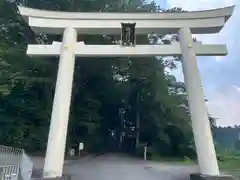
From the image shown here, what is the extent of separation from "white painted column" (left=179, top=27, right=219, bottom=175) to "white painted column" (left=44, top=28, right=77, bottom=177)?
3772mm

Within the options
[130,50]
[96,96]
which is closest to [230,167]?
[130,50]

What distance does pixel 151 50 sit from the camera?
10.1m

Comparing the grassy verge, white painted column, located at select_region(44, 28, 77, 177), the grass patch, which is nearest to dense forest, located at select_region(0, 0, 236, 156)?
the grassy verge

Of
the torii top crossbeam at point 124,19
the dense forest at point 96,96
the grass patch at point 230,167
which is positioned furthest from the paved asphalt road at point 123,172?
the dense forest at point 96,96

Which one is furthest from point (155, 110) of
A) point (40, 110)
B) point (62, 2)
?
point (62, 2)

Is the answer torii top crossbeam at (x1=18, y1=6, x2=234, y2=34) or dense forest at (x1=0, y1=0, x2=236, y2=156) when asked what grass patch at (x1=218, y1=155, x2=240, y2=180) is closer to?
dense forest at (x1=0, y1=0, x2=236, y2=156)

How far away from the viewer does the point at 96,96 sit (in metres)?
25.1

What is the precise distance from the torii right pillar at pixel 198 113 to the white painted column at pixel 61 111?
377 centimetres

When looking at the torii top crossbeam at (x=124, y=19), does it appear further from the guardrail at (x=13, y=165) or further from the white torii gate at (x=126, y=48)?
the guardrail at (x=13, y=165)

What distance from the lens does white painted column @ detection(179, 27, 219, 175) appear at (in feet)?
28.5

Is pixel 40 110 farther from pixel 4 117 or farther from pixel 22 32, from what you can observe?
pixel 22 32

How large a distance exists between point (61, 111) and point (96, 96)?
15.9 meters

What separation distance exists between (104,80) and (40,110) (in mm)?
6117

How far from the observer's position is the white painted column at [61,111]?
28.3ft
